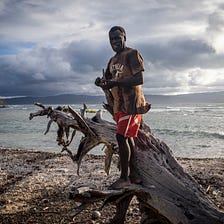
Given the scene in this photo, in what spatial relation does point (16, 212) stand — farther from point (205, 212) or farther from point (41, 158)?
point (41, 158)

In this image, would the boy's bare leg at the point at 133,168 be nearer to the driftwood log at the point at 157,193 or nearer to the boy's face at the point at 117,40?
the driftwood log at the point at 157,193

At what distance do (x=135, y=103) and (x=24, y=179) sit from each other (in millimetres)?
7290

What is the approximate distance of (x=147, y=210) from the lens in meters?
5.71

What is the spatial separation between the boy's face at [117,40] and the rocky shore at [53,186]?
3.11 metres

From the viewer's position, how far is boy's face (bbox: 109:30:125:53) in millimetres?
5094

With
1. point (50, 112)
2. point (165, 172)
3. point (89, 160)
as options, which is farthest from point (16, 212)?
point (89, 160)

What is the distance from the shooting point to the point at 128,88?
519cm

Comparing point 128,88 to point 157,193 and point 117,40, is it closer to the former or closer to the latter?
point 117,40

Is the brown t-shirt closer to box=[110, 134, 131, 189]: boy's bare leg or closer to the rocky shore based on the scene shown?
box=[110, 134, 131, 189]: boy's bare leg

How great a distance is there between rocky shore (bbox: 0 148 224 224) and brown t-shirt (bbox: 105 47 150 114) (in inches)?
95.6

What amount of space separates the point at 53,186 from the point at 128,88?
19.1ft

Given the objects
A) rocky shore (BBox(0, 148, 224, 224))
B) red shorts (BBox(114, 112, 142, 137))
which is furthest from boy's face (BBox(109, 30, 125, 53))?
rocky shore (BBox(0, 148, 224, 224))

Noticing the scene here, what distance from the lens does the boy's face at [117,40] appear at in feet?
16.7

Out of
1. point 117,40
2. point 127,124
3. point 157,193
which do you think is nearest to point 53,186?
point 157,193
